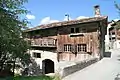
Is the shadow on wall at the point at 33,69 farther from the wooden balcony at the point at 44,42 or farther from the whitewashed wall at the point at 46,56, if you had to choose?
the wooden balcony at the point at 44,42

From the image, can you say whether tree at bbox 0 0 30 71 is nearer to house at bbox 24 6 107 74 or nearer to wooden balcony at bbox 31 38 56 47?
house at bbox 24 6 107 74

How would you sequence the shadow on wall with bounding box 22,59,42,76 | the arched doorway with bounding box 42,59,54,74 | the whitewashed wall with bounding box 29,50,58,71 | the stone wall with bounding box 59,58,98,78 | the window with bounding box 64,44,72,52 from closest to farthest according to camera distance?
the stone wall with bounding box 59,58,98,78, the window with bounding box 64,44,72,52, the whitewashed wall with bounding box 29,50,58,71, the shadow on wall with bounding box 22,59,42,76, the arched doorway with bounding box 42,59,54,74

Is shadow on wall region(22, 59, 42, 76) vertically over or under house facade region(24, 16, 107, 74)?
under

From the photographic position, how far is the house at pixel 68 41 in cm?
2560

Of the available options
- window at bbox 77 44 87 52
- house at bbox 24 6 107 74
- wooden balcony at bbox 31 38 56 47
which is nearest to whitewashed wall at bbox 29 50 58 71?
house at bbox 24 6 107 74

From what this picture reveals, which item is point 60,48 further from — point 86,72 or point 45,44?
point 86,72

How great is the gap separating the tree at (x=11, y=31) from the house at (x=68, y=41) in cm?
231

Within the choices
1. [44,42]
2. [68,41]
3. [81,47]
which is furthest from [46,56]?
[81,47]

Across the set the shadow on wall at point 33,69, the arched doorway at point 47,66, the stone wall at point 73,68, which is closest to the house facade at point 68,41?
the arched doorway at point 47,66

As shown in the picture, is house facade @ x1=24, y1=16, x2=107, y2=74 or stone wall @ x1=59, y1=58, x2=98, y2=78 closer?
stone wall @ x1=59, y1=58, x2=98, y2=78

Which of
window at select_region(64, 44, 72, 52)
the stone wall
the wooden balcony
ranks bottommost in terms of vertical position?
the stone wall

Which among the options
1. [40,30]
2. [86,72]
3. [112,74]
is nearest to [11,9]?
[86,72]

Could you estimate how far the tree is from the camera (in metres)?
17.9

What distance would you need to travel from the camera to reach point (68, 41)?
27.6 metres
